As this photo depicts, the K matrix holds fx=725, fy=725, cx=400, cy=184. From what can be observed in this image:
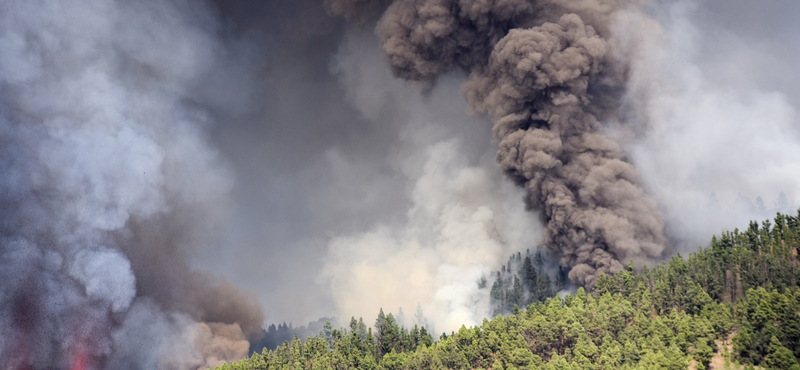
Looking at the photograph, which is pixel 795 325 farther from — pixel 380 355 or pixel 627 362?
pixel 380 355

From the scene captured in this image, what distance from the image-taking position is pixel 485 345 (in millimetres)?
79250

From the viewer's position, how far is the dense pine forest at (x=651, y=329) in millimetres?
66438

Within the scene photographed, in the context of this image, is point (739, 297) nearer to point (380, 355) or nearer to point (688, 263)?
point (688, 263)

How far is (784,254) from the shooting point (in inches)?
2972

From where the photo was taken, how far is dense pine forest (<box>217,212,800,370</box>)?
6644 centimetres

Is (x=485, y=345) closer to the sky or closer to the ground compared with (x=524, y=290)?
closer to the ground

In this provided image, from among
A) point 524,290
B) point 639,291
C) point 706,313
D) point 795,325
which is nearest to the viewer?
point 795,325

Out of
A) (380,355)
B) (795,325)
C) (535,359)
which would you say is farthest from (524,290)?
(795,325)

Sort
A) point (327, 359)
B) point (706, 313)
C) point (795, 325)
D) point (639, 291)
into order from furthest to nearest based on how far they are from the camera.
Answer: point (327, 359) < point (639, 291) < point (706, 313) < point (795, 325)

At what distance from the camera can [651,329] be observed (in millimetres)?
71250

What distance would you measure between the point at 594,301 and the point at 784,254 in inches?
784

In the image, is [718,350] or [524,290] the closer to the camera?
[718,350]

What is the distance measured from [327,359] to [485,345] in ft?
A: 64.5

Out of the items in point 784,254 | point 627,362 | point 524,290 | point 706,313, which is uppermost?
point 524,290
